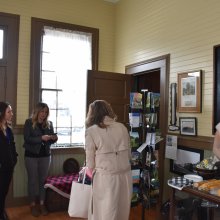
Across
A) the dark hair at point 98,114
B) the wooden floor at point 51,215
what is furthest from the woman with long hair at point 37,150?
the dark hair at point 98,114

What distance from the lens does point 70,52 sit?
4.61 meters

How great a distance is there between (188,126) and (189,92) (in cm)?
41

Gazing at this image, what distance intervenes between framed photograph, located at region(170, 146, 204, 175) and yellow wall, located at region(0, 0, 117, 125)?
2.25 m

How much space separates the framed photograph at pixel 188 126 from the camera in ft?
10.6

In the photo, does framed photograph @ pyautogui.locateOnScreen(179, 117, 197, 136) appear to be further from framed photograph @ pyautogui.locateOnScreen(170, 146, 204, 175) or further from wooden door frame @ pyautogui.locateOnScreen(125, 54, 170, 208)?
wooden door frame @ pyautogui.locateOnScreen(125, 54, 170, 208)

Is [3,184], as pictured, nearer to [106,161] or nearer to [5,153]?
[5,153]

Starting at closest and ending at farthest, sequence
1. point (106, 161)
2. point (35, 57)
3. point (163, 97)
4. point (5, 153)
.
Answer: point (106, 161)
point (5, 153)
point (163, 97)
point (35, 57)

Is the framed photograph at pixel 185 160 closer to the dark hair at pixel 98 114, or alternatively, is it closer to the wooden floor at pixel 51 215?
the wooden floor at pixel 51 215

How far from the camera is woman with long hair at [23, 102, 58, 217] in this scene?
380 cm

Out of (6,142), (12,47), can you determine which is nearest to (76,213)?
(6,142)

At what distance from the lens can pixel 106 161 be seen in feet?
8.10

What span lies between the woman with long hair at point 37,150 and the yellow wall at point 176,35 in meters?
1.72

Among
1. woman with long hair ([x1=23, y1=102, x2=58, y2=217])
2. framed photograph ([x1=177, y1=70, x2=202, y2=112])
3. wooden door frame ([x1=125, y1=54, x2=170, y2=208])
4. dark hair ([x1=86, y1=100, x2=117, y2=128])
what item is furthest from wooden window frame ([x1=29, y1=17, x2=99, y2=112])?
framed photograph ([x1=177, y1=70, x2=202, y2=112])

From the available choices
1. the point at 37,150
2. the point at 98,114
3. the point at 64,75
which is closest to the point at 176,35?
the point at 98,114
